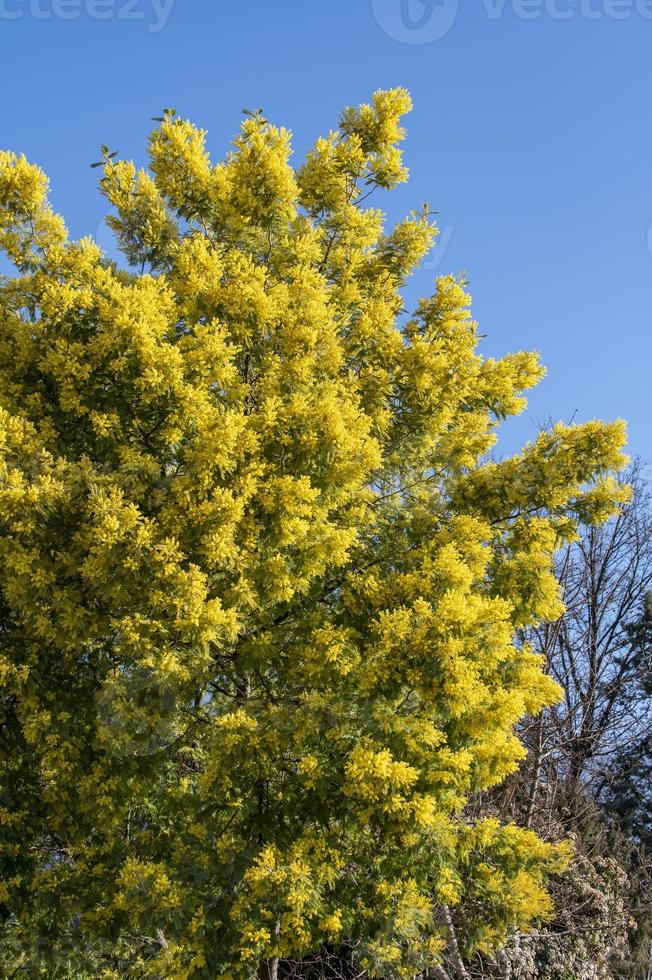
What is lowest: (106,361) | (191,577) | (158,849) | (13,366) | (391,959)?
(391,959)

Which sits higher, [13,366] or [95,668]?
[13,366]

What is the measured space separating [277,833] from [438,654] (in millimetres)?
2138

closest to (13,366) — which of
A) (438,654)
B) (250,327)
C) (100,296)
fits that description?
(100,296)

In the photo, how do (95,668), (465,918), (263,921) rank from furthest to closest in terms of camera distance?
(465,918), (95,668), (263,921)

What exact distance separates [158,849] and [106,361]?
4404 mm

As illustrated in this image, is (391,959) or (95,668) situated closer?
(391,959)

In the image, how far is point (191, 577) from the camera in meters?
6.09

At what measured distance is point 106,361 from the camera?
6.75m

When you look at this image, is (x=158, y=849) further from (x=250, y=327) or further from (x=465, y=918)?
(x=250, y=327)

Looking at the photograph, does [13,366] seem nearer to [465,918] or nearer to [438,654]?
[438,654]

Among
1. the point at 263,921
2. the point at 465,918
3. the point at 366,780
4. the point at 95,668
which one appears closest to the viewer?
the point at 366,780

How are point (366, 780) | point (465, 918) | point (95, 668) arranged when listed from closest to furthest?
point (366, 780) < point (95, 668) < point (465, 918)

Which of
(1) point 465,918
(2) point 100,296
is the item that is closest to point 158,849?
(1) point 465,918

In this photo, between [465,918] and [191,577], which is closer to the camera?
[191,577]
